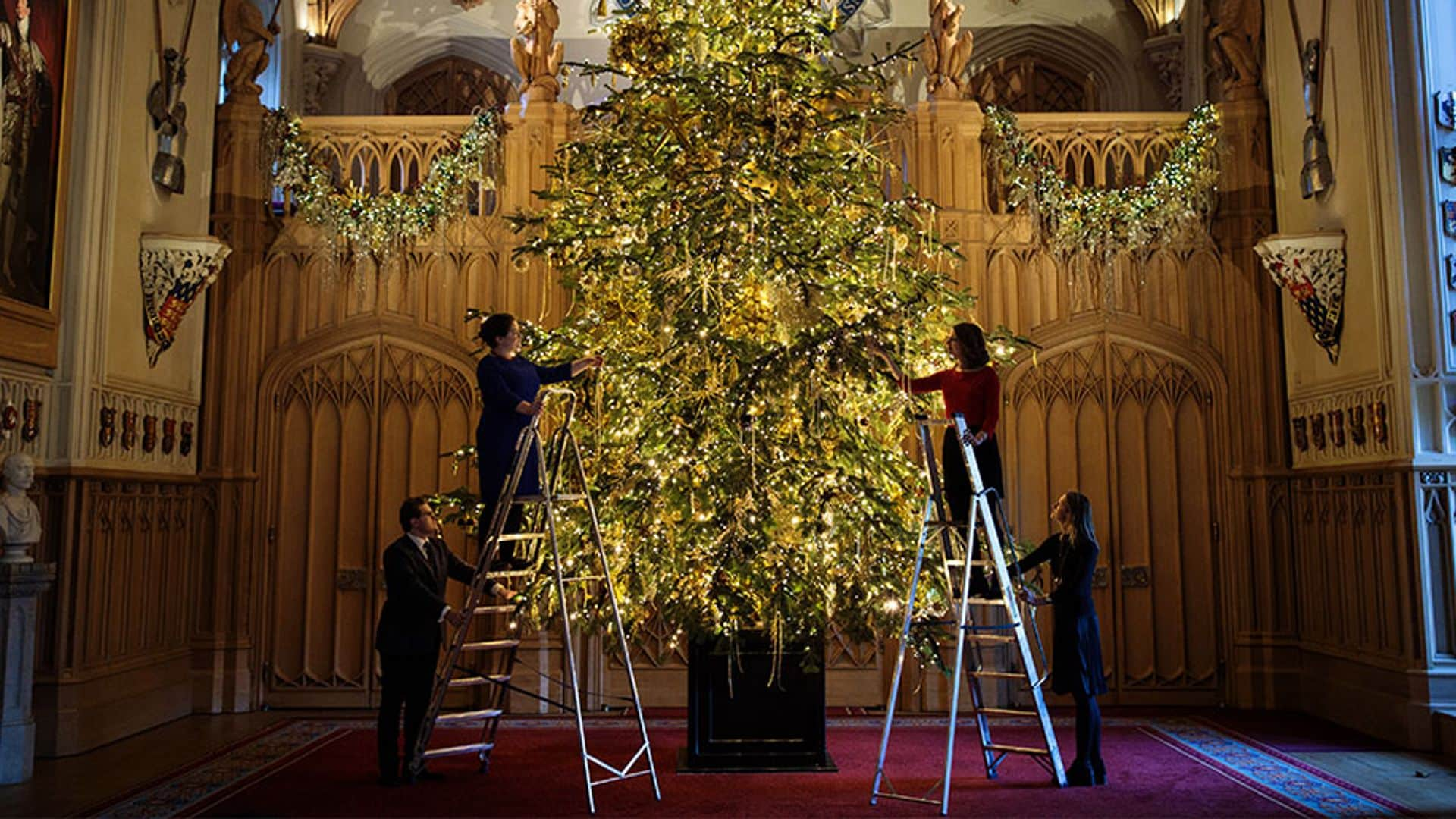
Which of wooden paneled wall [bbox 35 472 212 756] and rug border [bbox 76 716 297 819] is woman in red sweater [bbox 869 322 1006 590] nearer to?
rug border [bbox 76 716 297 819]

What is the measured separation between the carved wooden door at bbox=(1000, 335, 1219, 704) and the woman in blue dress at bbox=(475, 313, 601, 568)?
399cm

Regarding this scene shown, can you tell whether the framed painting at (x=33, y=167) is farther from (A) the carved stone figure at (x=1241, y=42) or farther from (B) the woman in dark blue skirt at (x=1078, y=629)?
(A) the carved stone figure at (x=1241, y=42)

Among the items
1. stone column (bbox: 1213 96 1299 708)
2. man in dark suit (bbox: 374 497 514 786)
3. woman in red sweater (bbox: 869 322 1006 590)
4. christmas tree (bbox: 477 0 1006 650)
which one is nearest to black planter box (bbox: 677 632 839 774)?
christmas tree (bbox: 477 0 1006 650)

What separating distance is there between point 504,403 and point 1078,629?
112 inches

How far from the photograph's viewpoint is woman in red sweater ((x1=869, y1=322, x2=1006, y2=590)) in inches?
221

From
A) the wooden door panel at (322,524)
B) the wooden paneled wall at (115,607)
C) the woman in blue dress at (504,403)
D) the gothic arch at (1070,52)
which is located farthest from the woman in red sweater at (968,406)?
the gothic arch at (1070,52)

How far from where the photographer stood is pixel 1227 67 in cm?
884

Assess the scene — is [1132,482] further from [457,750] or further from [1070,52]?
[457,750]

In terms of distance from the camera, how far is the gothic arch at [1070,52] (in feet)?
35.3

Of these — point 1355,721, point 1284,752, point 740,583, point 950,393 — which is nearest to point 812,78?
point 950,393

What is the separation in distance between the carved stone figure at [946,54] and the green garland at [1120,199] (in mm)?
346

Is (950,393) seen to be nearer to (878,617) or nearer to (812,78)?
(878,617)

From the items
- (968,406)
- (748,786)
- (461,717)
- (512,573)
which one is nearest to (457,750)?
(461,717)

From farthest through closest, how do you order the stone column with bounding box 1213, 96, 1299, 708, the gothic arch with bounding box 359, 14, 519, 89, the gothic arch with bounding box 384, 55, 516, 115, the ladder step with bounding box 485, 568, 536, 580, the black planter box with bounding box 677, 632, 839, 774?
1. the gothic arch with bounding box 384, 55, 516, 115
2. the gothic arch with bounding box 359, 14, 519, 89
3. the stone column with bounding box 1213, 96, 1299, 708
4. the black planter box with bounding box 677, 632, 839, 774
5. the ladder step with bounding box 485, 568, 536, 580
